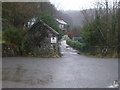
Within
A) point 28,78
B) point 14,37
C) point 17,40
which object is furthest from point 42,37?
point 28,78

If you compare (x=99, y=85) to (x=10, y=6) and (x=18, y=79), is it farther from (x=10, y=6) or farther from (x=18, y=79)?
(x=10, y=6)

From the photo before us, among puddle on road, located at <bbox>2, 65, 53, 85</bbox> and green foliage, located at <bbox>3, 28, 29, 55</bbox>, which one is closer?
puddle on road, located at <bbox>2, 65, 53, 85</bbox>

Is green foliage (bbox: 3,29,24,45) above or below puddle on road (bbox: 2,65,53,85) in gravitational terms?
above

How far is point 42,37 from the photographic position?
14633 millimetres

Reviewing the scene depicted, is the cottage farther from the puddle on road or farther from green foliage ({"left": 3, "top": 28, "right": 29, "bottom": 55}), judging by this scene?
the puddle on road

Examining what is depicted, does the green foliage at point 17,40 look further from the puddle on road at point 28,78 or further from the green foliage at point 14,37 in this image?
the puddle on road at point 28,78

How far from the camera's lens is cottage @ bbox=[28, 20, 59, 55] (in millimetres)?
14531

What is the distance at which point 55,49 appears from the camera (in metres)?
14.4

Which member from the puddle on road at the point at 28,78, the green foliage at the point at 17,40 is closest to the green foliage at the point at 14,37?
the green foliage at the point at 17,40

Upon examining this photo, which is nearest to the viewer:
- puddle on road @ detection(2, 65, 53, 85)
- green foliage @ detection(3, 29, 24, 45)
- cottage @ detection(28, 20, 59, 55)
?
puddle on road @ detection(2, 65, 53, 85)

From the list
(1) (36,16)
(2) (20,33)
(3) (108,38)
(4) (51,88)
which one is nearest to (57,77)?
(4) (51,88)

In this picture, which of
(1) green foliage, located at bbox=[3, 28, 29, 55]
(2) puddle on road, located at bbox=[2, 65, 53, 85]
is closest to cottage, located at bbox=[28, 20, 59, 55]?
(1) green foliage, located at bbox=[3, 28, 29, 55]

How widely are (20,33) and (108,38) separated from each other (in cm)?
799

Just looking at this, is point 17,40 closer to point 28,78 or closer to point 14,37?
point 14,37
